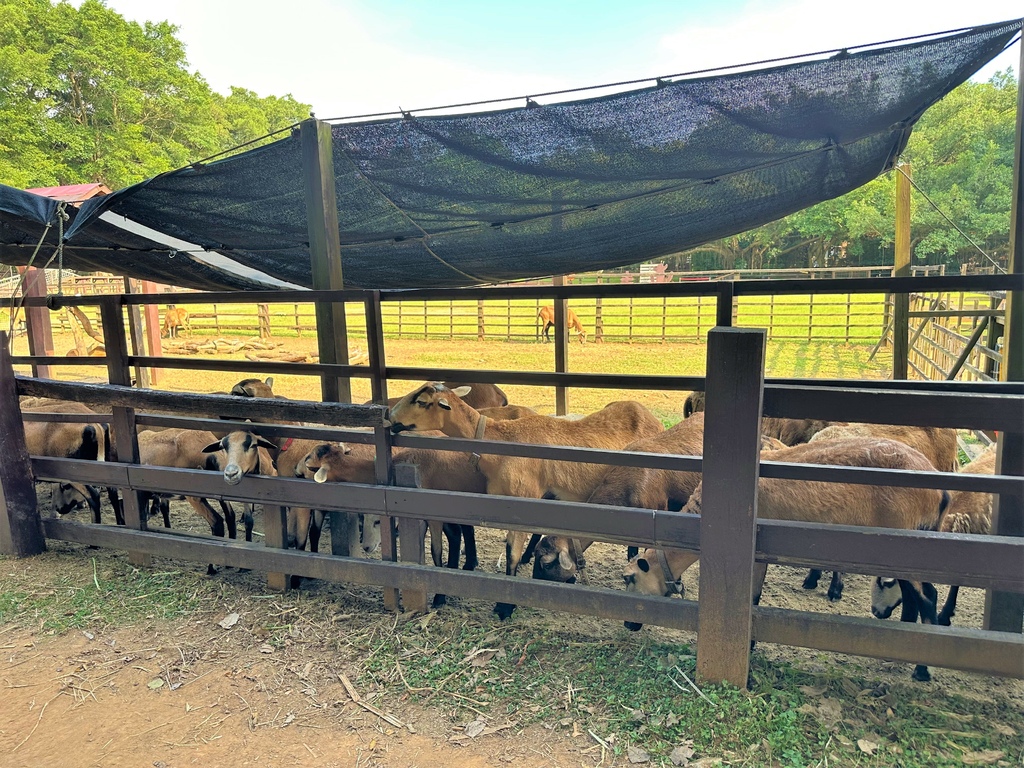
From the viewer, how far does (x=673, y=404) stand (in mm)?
10516

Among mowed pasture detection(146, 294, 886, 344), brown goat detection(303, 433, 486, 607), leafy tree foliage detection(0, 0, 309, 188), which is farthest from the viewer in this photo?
leafy tree foliage detection(0, 0, 309, 188)

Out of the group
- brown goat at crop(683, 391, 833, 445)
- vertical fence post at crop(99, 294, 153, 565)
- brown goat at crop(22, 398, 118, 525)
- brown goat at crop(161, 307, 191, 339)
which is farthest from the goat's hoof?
brown goat at crop(161, 307, 191, 339)

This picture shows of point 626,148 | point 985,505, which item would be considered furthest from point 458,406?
point 985,505

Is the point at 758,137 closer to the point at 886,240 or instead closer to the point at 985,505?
the point at 985,505

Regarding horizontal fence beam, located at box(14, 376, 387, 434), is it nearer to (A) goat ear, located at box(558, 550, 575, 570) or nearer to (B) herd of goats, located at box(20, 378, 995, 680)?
(B) herd of goats, located at box(20, 378, 995, 680)

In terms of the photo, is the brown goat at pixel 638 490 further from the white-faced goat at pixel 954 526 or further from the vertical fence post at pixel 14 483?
the vertical fence post at pixel 14 483

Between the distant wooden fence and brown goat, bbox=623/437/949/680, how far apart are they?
1.60ft

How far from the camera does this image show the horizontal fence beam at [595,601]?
254cm

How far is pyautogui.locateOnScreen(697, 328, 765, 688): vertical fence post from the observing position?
2623mm

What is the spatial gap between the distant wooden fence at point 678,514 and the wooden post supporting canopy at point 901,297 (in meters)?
3.88

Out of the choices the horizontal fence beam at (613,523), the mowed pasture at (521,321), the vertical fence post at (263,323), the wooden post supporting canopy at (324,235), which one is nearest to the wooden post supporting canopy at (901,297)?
the horizontal fence beam at (613,523)

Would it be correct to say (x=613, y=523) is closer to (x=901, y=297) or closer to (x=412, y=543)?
(x=412, y=543)

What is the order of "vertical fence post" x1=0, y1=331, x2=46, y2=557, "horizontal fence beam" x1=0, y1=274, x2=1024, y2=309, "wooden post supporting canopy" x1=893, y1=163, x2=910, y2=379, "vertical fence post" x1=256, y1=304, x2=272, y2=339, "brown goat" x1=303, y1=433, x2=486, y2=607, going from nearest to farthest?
"horizontal fence beam" x1=0, y1=274, x2=1024, y2=309 < "vertical fence post" x1=0, y1=331, x2=46, y2=557 < "brown goat" x1=303, y1=433, x2=486, y2=607 < "wooden post supporting canopy" x1=893, y1=163, x2=910, y2=379 < "vertical fence post" x1=256, y1=304, x2=272, y2=339

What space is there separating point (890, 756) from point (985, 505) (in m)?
2.19
